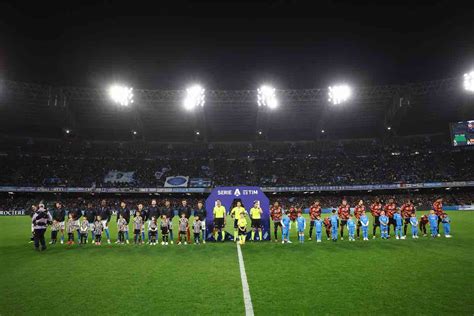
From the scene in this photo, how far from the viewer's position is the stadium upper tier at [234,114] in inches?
1507

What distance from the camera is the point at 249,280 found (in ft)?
27.2

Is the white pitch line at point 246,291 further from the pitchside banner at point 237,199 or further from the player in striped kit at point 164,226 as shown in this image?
the player in striped kit at point 164,226

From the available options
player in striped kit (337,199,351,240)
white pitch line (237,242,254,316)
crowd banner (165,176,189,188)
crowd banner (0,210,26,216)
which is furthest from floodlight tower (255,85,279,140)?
crowd banner (0,210,26,216)

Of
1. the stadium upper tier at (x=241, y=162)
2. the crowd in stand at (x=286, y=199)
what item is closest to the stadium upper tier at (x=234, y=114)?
the stadium upper tier at (x=241, y=162)

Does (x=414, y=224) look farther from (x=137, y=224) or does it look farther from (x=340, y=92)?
(x=340, y=92)

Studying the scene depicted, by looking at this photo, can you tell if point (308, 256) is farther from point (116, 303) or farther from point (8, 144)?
point (8, 144)

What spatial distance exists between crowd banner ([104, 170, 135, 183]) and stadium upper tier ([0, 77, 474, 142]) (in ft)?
19.1

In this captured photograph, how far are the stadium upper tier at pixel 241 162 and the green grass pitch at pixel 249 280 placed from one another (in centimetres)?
3477

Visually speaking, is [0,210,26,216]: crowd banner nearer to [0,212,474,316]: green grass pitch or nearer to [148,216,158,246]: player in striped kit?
[0,212,474,316]: green grass pitch

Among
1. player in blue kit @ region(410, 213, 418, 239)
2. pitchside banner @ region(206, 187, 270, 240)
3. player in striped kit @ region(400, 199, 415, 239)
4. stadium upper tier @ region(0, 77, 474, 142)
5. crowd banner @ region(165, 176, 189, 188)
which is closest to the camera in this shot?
player in blue kit @ region(410, 213, 418, 239)

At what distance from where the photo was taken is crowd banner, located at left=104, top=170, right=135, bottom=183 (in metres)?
47.1

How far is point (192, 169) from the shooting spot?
50.1m

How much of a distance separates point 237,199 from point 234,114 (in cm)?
3046

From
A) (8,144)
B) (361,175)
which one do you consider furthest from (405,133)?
(8,144)
